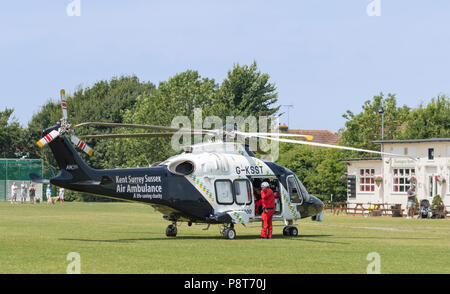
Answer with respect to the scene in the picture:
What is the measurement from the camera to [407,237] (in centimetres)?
2705

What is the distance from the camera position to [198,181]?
2484 cm

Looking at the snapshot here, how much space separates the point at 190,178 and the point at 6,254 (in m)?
7.57

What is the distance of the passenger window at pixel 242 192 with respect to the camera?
25422mm

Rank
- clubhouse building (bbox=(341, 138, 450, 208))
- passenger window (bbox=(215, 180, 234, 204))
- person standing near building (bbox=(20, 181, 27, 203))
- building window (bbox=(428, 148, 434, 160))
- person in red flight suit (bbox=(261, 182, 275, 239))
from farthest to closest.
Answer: person standing near building (bbox=(20, 181, 27, 203)), building window (bbox=(428, 148, 434, 160)), clubhouse building (bbox=(341, 138, 450, 208)), passenger window (bbox=(215, 180, 234, 204)), person in red flight suit (bbox=(261, 182, 275, 239))

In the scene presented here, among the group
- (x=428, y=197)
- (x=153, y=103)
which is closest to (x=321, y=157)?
(x=428, y=197)

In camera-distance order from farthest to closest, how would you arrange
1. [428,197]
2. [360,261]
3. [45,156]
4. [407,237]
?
[45,156] → [428,197] → [407,237] → [360,261]

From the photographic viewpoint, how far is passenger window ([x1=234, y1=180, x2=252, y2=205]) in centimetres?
2542

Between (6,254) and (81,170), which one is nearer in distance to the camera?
(6,254)

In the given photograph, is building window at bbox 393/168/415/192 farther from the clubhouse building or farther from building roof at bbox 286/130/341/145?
building roof at bbox 286/130/341/145

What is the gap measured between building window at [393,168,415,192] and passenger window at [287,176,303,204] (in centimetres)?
2623

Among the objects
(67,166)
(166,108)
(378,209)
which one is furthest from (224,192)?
(166,108)

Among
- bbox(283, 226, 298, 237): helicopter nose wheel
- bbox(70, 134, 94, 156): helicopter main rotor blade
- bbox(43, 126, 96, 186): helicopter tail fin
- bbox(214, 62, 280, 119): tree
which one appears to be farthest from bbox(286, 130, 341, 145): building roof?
bbox(70, 134, 94, 156): helicopter main rotor blade

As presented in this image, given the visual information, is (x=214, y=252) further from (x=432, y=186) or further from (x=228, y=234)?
(x=432, y=186)
